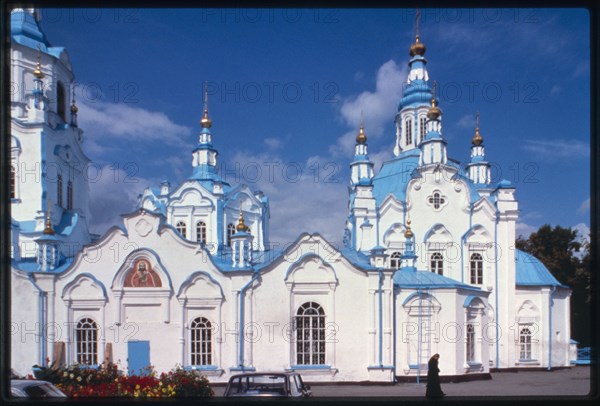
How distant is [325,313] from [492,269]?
20.4 ft

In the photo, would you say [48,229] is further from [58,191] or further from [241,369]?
A: [241,369]

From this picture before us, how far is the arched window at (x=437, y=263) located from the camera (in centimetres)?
1720

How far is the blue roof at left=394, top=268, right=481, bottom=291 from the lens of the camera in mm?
14789

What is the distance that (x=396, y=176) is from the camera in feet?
61.8

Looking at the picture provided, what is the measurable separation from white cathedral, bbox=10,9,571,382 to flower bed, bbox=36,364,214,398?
2.32m

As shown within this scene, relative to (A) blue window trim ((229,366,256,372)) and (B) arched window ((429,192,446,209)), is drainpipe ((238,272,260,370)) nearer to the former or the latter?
(A) blue window trim ((229,366,256,372))

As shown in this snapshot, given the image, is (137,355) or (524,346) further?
(524,346)

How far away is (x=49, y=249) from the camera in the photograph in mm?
13820

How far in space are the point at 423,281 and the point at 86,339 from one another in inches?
344

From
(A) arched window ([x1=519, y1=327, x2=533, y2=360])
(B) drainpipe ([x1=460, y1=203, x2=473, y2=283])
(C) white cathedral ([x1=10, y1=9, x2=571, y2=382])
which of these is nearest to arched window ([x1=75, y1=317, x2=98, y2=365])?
(C) white cathedral ([x1=10, y1=9, x2=571, y2=382])

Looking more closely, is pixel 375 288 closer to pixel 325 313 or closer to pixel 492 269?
pixel 325 313

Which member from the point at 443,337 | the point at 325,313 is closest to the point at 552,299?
the point at 443,337

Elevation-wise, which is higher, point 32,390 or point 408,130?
point 408,130

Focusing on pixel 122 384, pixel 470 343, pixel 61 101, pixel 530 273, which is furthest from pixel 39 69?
pixel 530 273
